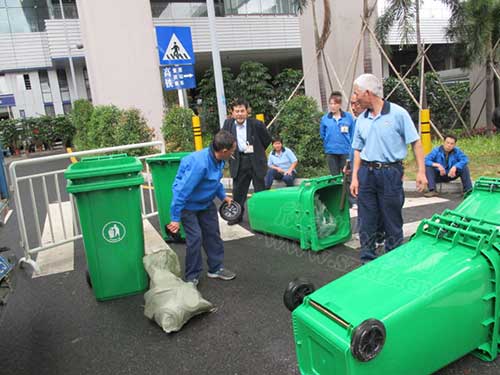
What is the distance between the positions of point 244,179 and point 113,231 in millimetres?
2460

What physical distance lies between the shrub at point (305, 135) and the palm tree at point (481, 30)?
→ 6.20 m

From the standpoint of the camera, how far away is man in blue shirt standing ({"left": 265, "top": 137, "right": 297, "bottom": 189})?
7742 millimetres

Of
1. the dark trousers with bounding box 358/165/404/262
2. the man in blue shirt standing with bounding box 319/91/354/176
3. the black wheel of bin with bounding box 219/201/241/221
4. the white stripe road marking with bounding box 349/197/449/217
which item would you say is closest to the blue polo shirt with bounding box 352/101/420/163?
the dark trousers with bounding box 358/165/404/262

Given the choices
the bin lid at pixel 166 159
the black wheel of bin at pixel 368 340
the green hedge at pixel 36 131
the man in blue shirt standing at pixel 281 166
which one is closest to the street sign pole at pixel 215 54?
the man in blue shirt standing at pixel 281 166

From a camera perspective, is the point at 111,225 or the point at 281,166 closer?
the point at 111,225

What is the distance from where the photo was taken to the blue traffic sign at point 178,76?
8688 millimetres

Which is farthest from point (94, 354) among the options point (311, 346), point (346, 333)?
point (346, 333)

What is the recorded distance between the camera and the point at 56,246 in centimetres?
557

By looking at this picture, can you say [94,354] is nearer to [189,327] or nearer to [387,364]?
[189,327]

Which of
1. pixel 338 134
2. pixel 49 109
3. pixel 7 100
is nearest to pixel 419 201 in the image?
pixel 338 134

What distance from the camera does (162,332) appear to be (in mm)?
3299

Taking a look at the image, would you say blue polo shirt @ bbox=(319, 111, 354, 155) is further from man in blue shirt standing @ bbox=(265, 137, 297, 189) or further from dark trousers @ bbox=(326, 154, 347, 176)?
man in blue shirt standing @ bbox=(265, 137, 297, 189)

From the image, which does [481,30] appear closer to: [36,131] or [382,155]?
[382,155]

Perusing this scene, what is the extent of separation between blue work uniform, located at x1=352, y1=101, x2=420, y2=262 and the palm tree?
10.3m
